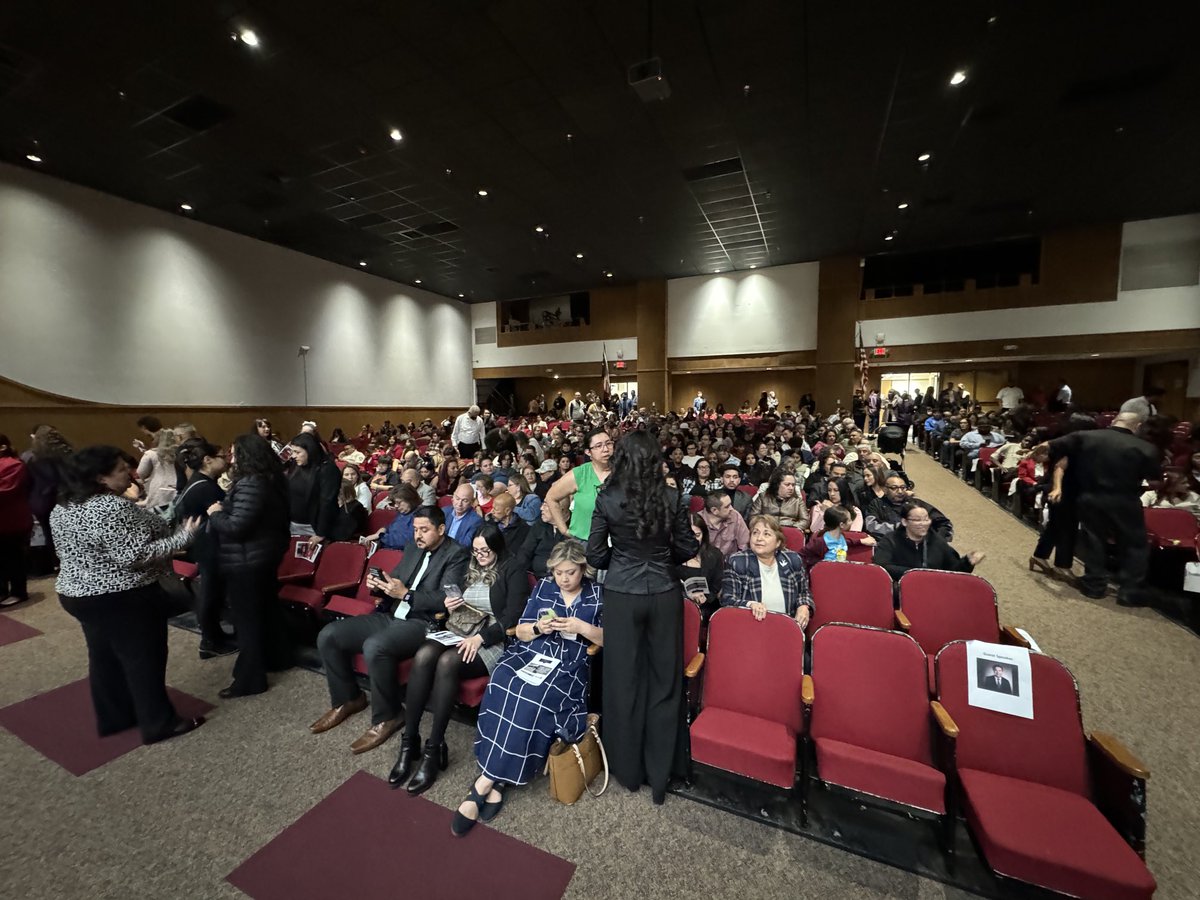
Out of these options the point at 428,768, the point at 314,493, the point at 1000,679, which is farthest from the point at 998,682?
the point at 314,493

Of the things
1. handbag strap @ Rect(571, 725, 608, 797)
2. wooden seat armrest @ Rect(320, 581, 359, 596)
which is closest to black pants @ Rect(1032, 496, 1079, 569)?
handbag strap @ Rect(571, 725, 608, 797)

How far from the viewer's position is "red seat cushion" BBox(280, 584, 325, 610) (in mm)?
A: 3309

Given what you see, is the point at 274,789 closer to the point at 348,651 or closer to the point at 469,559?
the point at 348,651

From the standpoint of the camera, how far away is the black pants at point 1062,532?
163 inches

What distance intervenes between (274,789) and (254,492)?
1476 millimetres

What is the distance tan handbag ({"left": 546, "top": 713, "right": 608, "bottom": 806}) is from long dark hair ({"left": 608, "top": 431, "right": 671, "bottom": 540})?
98 cm

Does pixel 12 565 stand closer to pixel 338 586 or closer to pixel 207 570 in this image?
pixel 207 570

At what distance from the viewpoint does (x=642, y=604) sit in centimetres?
195

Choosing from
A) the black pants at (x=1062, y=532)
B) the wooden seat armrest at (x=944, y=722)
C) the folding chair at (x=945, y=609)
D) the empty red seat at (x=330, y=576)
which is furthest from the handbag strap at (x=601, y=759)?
the black pants at (x=1062, y=532)

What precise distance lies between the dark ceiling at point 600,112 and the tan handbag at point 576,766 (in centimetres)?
607

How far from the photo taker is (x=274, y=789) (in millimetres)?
2168

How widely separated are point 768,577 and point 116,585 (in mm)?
3186

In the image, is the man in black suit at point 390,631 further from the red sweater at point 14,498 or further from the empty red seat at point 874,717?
the red sweater at point 14,498

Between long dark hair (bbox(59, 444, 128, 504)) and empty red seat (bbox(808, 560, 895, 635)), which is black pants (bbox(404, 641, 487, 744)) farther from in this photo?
empty red seat (bbox(808, 560, 895, 635))
